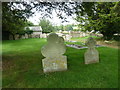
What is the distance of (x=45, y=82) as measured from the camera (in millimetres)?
3125

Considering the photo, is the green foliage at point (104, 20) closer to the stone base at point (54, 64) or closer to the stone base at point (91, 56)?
the stone base at point (91, 56)

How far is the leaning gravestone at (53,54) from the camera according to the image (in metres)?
3.87

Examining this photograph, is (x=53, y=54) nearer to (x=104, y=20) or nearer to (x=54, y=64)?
(x=54, y=64)

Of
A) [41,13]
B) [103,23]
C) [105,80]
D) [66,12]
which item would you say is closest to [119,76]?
[105,80]

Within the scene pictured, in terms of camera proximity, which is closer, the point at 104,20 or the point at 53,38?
the point at 53,38

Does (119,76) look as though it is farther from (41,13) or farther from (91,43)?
(41,13)

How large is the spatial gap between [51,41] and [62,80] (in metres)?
1.66

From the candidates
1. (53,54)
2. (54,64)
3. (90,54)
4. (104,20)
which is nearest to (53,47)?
(53,54)

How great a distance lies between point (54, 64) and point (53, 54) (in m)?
0.43

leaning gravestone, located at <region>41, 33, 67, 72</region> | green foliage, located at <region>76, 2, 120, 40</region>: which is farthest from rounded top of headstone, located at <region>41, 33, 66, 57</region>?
Answer: green foliage, located at <region>76, 2, 120, 40</region>

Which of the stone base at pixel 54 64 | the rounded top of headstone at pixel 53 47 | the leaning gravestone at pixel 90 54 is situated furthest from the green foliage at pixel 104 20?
the stone base at pixel 54 64

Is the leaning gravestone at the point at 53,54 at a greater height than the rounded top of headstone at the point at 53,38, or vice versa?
the rounded top of headstone at the point at 53,38

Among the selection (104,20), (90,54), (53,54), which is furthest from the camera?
(104,20)

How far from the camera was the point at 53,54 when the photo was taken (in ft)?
12.8
